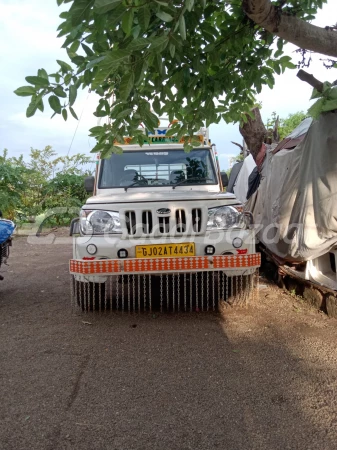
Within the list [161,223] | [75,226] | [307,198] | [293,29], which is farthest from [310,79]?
[75,226]

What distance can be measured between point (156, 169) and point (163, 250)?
166 cm

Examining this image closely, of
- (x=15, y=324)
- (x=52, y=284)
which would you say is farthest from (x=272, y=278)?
(x=15, y=324)

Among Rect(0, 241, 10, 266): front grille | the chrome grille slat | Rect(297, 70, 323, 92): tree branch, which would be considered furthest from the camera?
Rect(0, 241, 10, 266): front grille

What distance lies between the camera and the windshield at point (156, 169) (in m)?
5.77

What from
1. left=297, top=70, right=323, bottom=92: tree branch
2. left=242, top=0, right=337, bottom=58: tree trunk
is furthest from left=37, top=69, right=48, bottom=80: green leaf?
left=297, top=70, right=323, bottom=92: tree branch

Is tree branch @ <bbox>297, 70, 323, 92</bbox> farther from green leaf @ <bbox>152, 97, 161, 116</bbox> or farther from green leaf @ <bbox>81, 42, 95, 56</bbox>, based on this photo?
green leaf @ <bbox>81, 42, 95, 56</bbox>

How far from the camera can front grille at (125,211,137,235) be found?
4.62 meters

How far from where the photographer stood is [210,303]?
5.52m

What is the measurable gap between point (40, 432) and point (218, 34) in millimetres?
3364

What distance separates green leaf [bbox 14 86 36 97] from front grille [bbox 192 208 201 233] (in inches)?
89.8

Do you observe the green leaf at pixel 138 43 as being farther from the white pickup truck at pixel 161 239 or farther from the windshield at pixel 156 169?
the windshield at pixel 156 169

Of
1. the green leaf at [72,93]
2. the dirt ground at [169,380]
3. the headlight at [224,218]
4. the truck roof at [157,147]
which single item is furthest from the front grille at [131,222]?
the green leaf at [72,93]

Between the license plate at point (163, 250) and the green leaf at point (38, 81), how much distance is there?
2.06 metres

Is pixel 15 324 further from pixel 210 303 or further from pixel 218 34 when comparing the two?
pixel 218 34
